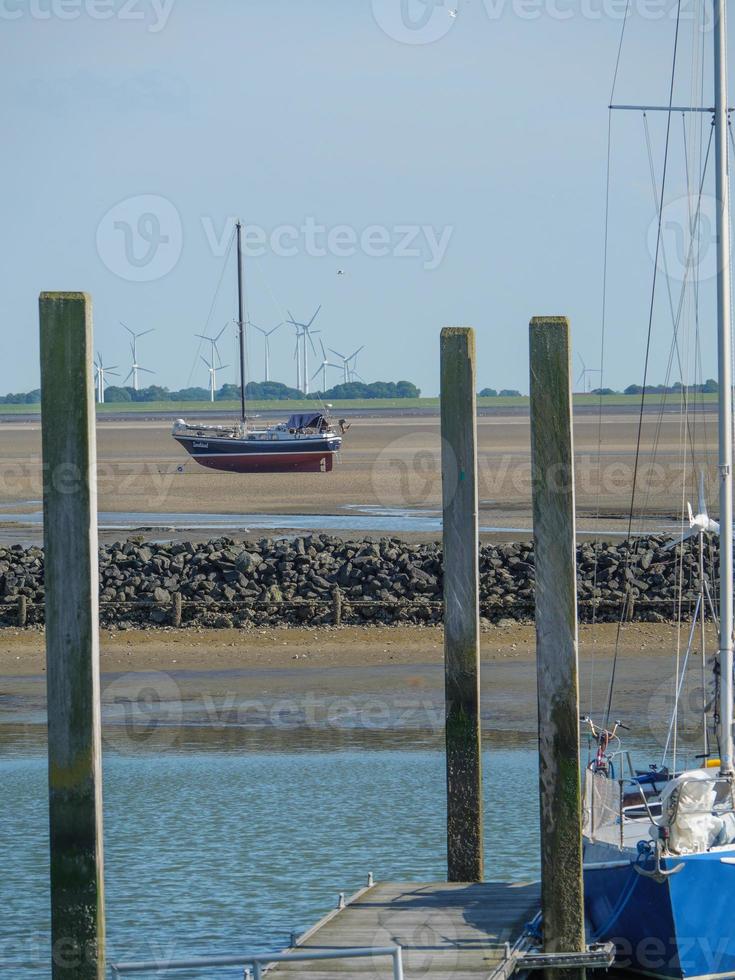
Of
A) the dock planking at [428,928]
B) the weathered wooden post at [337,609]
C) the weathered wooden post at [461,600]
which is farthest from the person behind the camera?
the weathered wooden post at [337,609]

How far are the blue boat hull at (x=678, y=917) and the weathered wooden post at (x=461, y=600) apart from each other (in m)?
1.91

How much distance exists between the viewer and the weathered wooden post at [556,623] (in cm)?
1270

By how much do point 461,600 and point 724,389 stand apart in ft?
11.5

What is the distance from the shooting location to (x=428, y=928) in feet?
45.6

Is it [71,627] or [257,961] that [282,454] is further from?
[71,627]

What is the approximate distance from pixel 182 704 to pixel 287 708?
6.21ft

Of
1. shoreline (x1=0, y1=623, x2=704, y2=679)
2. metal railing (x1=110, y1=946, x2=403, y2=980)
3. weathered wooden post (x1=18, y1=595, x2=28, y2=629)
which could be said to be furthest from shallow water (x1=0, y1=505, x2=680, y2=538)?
metal railing (x1=110, y1=946, x2=403, y2=980)

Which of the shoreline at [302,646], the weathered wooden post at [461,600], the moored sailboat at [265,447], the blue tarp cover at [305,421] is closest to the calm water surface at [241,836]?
the weathered wooden post at [461,600]

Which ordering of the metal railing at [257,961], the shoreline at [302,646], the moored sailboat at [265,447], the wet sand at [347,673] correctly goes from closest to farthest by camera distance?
the metal railing at [257,961] < the wet sand at [347,673] < the shoreline at [302,646] < the moored sailboat at [265,447]

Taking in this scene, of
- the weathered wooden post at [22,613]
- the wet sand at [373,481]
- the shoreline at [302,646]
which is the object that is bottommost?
the shoreline at [302,646]

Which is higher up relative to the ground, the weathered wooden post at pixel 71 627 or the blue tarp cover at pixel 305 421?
the blue tarp cover at pixel 305 421

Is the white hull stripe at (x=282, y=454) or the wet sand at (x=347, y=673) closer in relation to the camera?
the wet sand at (x=347, y=673)

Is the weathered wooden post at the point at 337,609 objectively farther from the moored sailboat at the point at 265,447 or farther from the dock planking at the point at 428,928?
the moored sailboat at the point at 265,447

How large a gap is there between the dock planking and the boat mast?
2471 mm
